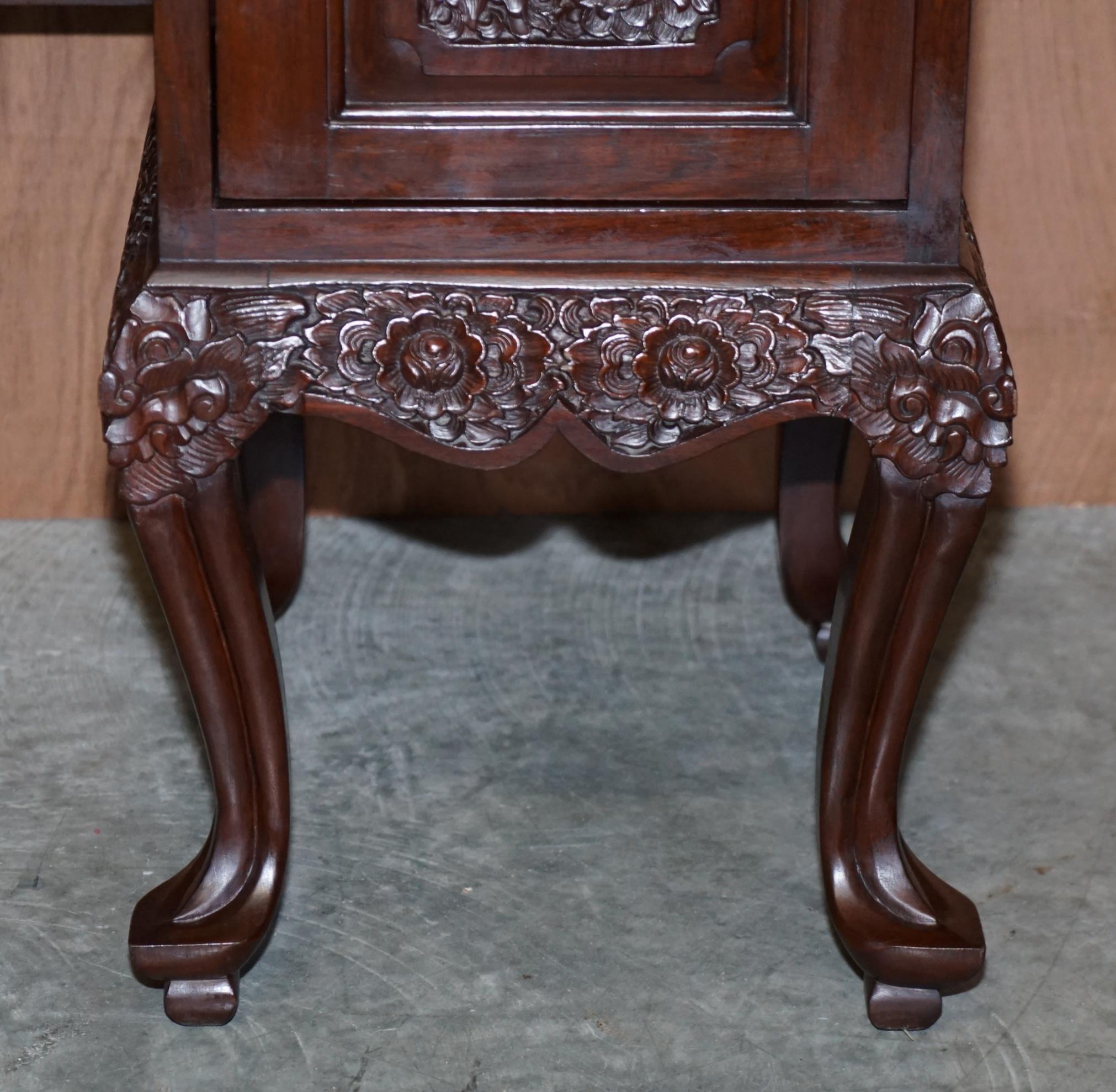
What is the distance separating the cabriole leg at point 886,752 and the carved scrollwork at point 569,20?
273 mm

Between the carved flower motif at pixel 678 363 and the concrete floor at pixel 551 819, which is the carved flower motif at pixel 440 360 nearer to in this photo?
the carved flower motif at pixel 678 363

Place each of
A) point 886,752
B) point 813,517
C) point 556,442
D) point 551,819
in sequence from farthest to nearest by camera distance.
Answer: point 556,442
point 813,517
point 551,819
point 886,752

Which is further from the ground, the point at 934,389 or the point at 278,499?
the point at 934,389

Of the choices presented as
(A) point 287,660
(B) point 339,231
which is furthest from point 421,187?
(A) point 287,660

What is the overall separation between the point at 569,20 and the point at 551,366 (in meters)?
0.18

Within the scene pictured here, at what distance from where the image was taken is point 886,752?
37.7 inches

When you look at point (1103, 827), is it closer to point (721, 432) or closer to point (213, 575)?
point (721, 432)

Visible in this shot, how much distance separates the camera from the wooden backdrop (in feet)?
5.31

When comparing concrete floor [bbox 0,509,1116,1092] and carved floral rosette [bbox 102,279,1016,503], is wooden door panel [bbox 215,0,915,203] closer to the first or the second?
carved floral rosette [bbox 102,279,1016,503]

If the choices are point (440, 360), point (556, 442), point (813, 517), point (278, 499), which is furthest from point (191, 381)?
point (556, 442)

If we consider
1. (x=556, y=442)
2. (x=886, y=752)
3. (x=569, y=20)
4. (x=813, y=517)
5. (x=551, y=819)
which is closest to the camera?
(x=569, y=20)

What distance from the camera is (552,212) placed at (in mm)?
853

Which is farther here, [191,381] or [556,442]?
[556,442]

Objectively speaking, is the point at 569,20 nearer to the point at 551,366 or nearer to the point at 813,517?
the point at 551,366
